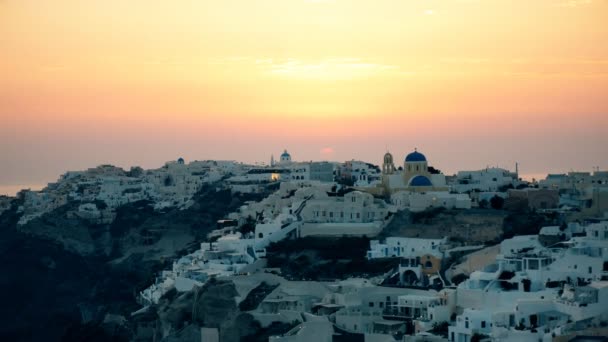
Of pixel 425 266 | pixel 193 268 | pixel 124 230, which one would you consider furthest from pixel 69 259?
pixel 425 266

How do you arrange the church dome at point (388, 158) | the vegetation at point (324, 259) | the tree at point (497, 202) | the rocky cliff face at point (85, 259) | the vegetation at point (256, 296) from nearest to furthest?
the vegetation at point (256, 296), the vegetation at point (324, 259), the tree at point (497, 202), the church dome at point (388, 158), the rocky cliff face at point (85, 259)

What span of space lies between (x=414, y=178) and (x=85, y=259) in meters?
24.7

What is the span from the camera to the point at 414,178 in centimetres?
6200

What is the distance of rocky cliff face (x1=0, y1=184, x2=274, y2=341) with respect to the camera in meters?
72.4

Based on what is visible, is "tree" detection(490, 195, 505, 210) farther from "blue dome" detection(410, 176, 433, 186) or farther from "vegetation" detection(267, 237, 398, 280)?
"vegetation" detection(267, 237, 398, 280)

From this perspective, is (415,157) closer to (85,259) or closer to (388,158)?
(388,158)

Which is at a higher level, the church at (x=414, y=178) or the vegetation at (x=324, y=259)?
the church at (x=414, y=178)

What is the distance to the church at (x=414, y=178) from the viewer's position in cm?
6166

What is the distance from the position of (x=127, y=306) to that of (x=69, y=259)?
52.7 feet

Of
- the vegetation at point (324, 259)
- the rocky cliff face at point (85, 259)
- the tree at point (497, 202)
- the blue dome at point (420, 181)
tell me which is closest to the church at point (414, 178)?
the blue dome at point (420, 181)

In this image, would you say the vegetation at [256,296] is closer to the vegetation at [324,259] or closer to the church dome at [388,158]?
the vegetation at [324,259]

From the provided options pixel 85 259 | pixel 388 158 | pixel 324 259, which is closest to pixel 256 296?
pixel 324 259

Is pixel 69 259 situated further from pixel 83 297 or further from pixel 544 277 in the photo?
pixel 544 277

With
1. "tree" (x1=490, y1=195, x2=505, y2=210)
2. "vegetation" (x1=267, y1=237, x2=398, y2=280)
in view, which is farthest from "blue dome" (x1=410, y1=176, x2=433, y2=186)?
Result: "vegetation" (x1=267, y1=237, x2=398, y2=280)
